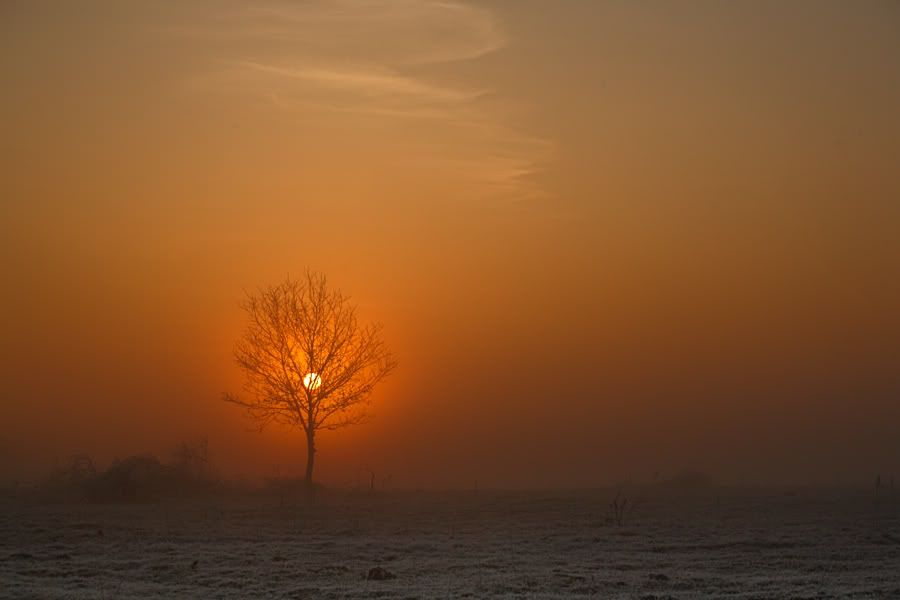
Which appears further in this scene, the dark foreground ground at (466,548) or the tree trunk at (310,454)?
the tree trunk at (310,454)

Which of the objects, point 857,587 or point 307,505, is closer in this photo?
point 857,587

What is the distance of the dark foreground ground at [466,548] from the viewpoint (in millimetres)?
25438

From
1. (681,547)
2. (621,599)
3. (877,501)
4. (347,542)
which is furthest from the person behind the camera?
(877,501)

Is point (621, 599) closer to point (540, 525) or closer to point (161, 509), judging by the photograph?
point (540, 525)

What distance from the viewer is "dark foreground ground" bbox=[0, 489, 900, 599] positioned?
25.4 meters

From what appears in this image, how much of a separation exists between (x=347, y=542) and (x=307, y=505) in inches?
556

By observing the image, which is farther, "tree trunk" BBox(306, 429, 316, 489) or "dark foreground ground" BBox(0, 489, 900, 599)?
"tree trunk" BBox(306, 429, 316, 489)

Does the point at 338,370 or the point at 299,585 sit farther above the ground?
the point at 338,370

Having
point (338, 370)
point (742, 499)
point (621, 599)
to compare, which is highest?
point (338, 370)

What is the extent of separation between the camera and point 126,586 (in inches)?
1027

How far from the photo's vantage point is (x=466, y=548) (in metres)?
33.8

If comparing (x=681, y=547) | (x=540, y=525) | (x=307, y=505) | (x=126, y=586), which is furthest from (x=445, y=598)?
(x=307, y=505)

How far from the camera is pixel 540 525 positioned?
4069 cm

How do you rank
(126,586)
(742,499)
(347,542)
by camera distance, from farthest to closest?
(742,499)
(347,542)
(126,586)
